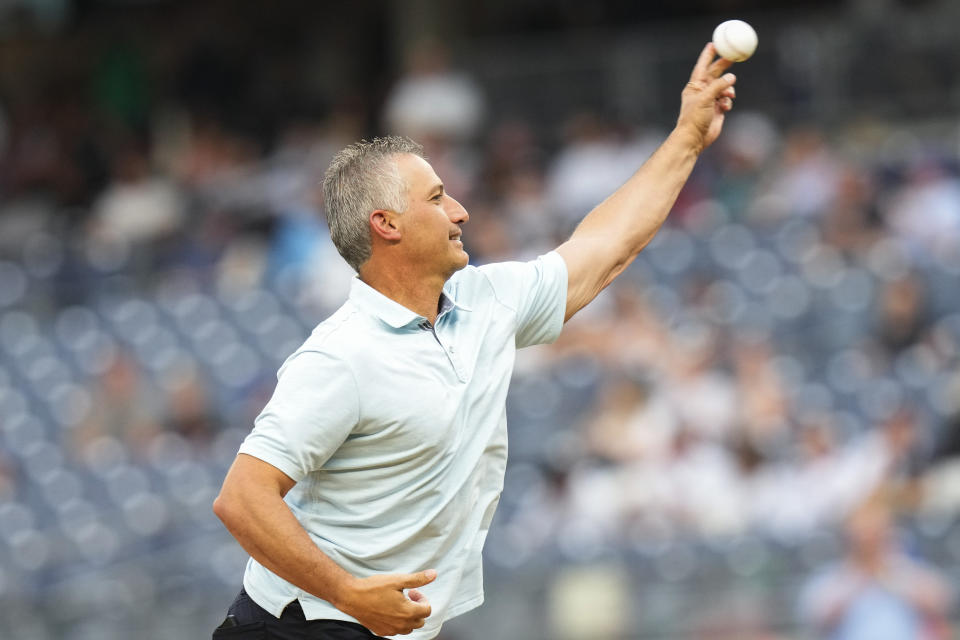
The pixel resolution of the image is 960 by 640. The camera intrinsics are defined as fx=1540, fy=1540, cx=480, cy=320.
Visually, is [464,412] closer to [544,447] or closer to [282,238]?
[544,447]

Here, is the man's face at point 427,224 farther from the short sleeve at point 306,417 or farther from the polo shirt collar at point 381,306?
the short sleeve at point 306,417

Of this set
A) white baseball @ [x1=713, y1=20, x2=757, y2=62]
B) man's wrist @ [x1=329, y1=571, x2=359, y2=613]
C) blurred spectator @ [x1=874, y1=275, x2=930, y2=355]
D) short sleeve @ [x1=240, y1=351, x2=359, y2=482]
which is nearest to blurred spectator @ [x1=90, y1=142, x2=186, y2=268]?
blurred spectator @ [x1=874, y1=275, x2=930, y2=355]

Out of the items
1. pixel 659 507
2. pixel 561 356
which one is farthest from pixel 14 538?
pixel 659 507

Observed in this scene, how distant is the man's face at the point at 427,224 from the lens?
328cm

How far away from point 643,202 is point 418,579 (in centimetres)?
116

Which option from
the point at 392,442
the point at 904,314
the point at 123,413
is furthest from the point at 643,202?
the point at 123,413

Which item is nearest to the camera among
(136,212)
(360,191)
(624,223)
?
(360,191)

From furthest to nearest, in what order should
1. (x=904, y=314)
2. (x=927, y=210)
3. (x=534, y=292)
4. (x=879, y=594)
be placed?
(x=927, y=210) → (x=904, y=314) → (x=879, y=594) → (x=534, y=292)

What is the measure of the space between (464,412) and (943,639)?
422 centimetres

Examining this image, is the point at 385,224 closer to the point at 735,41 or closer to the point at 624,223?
the point at 624,223

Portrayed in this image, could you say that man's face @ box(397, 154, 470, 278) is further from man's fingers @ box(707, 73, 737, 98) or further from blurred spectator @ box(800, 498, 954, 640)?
blurred spectator @ box(800, 498, 954, 640)

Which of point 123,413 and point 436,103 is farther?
point 436,103

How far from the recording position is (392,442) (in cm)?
318

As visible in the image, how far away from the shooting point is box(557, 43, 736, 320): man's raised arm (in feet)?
12.0
